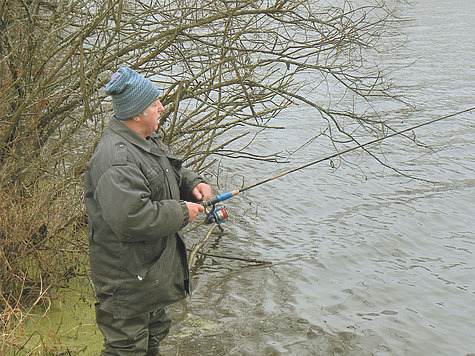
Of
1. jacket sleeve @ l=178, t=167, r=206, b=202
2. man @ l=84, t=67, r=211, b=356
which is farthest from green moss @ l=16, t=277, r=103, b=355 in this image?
jacket sleeve @ l=178, t=167, r=206, b=202

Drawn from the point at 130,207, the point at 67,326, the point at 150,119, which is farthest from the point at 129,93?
the point at 67,326

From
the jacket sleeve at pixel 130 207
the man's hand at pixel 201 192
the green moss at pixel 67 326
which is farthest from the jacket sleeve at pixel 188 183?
the green moss at pixel 67 326

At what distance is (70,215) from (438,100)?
8.84 metres

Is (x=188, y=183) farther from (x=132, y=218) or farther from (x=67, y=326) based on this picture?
(x=67, y=326)

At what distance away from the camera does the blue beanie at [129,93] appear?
3020 mm

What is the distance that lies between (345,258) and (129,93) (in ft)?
13.0

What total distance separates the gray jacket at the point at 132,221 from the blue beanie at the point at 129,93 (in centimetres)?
9

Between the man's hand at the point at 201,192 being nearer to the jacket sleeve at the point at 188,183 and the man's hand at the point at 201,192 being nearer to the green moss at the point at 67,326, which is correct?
the jacket sleeve at the point at 188,183

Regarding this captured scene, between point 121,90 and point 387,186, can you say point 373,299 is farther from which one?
A: point 121,90

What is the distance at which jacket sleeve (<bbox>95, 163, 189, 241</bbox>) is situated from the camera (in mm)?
2826

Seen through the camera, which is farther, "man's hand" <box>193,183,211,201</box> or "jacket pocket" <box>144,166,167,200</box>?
"man's hand" <box>193,183,211,201</box>

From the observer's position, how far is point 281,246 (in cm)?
661

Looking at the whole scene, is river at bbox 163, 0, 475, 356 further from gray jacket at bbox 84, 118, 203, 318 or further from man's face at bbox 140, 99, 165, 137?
man's face at bbox 140, 99, 165, 137

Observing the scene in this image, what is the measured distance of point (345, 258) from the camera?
6391 mm
